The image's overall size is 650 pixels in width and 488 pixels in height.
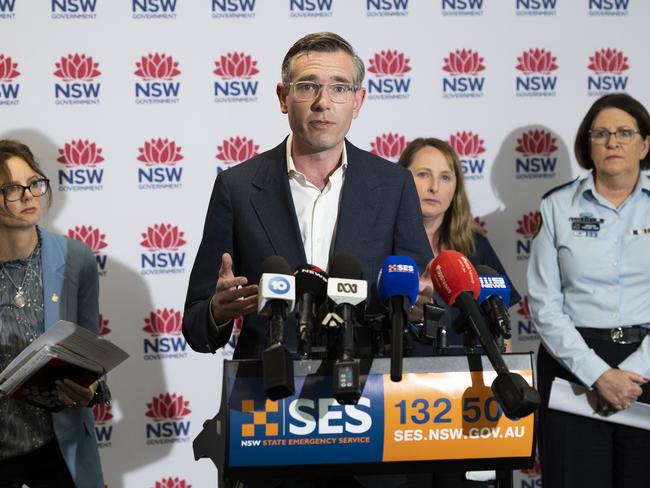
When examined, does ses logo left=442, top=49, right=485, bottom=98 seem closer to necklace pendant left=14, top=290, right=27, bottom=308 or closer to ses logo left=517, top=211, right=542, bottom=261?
ses logo left=517, top=211, right=542, bottom=261

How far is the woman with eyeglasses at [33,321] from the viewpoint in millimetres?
2934

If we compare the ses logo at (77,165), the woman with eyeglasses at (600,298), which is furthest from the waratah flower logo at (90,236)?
the woman with eyeglasses at (600,298)

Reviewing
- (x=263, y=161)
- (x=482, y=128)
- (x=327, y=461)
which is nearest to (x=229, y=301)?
(x=327, y=461)

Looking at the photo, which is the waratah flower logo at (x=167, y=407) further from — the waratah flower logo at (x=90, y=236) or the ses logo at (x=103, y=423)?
the waratah flower logo at (x=90, y=236)

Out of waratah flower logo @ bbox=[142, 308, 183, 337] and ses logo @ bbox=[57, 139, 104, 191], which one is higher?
Result: ses logo @ bbox=[57, 139, 104, 191]

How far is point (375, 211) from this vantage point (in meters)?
2.14

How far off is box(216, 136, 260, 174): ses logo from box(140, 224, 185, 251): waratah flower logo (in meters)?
0.35

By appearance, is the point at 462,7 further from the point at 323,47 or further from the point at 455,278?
the point at 455,278

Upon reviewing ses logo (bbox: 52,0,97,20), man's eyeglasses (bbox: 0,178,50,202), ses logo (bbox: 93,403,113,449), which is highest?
ses logo (bbox: 52,0,97,20)

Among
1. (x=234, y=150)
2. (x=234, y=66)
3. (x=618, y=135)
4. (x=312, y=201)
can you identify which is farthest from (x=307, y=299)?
(x=234, y=66)

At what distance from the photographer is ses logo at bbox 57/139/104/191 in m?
4.02

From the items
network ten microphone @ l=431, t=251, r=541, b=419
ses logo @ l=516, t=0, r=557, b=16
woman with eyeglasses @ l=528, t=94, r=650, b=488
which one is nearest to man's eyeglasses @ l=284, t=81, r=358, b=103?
network ten microphone @ l=431, t=251, r=541, b=419

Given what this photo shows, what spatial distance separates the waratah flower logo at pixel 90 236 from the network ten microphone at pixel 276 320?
2.62 metres

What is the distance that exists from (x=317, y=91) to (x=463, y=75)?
7.40 ft
